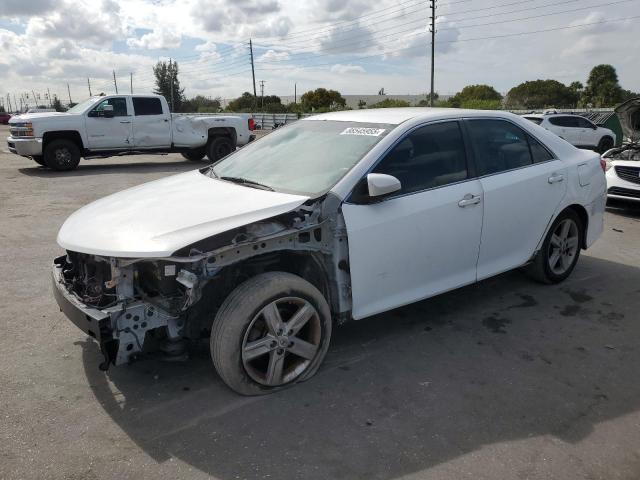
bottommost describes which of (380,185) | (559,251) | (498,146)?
(559,251)

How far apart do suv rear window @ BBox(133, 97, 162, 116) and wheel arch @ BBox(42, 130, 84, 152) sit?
1.62m

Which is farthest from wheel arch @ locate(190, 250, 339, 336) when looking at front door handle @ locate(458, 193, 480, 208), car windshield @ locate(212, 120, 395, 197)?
front door handle @ locate(458, 193, 480, 208)

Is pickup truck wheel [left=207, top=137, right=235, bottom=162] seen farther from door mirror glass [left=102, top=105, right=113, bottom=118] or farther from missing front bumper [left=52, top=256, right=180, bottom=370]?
missing front bumper [left=52, top=256, right=180, bottom=370]

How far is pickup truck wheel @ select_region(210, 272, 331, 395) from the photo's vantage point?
9.91ft

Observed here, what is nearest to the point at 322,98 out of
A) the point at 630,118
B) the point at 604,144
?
the point at 604,144

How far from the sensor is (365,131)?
3.87 m

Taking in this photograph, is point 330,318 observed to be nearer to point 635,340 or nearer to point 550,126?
point 635,340

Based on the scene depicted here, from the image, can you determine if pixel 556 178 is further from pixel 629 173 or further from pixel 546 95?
pixel 546 95

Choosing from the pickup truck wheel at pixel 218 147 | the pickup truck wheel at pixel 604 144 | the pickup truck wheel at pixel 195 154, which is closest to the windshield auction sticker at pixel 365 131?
the pickup truck wheel at pixel 218 147

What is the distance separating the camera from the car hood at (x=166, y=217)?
293 cm

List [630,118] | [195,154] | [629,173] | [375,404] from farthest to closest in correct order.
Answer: [195,154] < [630,118] < [629,173] < [375,404]

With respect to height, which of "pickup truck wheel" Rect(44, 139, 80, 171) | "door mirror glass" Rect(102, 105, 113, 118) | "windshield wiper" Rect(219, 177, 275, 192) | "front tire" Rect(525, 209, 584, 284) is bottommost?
"front tire" Rect(525, 209, 584, 284)

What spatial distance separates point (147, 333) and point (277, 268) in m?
0.88

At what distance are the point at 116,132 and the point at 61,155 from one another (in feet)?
4.78
